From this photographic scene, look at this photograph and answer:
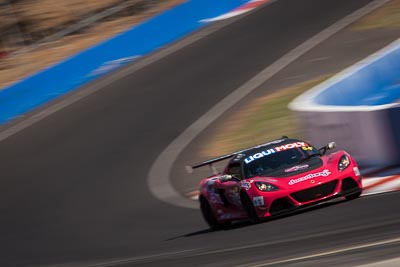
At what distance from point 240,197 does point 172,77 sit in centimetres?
1291

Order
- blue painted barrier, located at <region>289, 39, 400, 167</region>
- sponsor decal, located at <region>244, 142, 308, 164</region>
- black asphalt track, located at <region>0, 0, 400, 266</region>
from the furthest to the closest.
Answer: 1. blue painted barrier, located at <region>289, 39, 400, 167</region>
2. sponsor decal, located at <region>244, 142, 308, 164</region>
3. black asphalt track, located at <region>0, 0, 400, 266</region>

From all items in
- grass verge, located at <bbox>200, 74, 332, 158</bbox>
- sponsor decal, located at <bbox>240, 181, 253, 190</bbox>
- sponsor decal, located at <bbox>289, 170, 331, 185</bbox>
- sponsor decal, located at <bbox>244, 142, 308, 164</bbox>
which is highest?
sponsor decal, located at <bbox>244, 142, 308, 164</bbox>

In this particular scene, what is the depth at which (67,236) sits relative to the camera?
1271 centimetres

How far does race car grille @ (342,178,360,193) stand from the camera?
10250 mm

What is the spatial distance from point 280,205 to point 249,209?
466 millimetres

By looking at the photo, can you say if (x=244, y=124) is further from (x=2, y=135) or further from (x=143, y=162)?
(x=2, y=135)

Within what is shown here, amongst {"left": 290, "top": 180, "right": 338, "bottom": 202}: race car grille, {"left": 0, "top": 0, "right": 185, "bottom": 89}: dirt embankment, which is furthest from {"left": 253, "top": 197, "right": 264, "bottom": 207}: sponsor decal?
{"left": 0, "top": 0, "right": 185, "bottom": 89}: dirt embankment

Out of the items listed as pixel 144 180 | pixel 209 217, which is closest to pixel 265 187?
pixel 209 217

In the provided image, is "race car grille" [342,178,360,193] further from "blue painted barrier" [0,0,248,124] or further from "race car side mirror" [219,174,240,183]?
"blue painted barrier" [0,0,248,124]

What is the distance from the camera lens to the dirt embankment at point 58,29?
90.6ft

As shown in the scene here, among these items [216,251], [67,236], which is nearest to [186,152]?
[67,236]

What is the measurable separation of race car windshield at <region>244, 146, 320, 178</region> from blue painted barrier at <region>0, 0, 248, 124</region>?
1303 centimetres

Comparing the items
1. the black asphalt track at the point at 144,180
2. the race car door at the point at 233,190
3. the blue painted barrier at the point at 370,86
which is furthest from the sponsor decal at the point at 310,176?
the blue painted barrier at the point at 370,86

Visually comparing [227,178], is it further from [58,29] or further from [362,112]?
[58,29]
